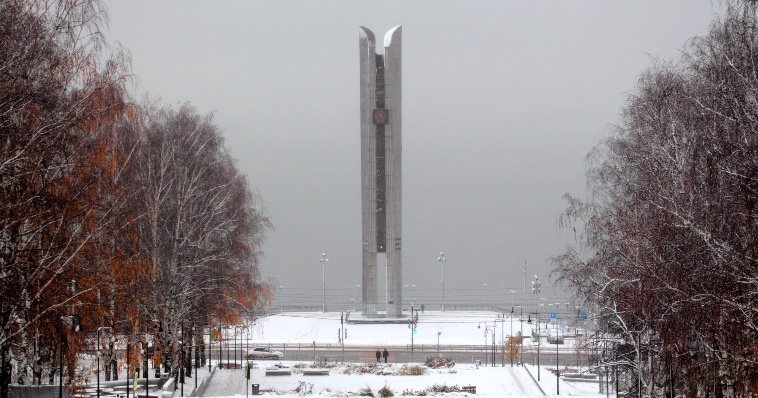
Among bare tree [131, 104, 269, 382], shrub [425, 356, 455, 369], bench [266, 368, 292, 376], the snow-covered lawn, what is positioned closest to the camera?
bare tree [131, 104, 269, 382]

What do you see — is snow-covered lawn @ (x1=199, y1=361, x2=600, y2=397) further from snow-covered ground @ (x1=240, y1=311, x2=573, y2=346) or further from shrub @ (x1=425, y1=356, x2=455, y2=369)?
snow-covered ground @ (x1=240, y1=311, x2=573, y2=346)

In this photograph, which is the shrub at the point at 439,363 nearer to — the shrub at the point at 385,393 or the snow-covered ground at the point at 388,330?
the snow-covered ground at the point at 388,330

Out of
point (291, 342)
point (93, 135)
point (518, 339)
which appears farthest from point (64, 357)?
point (291, 342)

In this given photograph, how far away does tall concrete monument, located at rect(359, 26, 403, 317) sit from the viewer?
218ft

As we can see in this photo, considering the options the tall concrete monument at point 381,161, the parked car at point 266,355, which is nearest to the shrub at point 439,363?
the parked car at point 266,355

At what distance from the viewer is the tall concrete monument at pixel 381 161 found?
218 ft

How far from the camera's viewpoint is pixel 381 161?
2675 inches

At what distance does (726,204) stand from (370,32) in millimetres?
50442

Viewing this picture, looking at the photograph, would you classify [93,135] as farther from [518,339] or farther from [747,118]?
[518,339]

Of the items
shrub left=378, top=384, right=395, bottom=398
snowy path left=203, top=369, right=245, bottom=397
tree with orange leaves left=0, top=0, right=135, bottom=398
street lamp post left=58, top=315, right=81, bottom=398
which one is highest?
tree with orange leaves left=0, top=0, right=135, bottom=398

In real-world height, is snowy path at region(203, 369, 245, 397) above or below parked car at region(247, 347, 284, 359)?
above

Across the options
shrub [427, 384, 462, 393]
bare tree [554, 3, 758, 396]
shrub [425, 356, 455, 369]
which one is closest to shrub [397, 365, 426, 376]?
shrub [425, 356, 455, 369]

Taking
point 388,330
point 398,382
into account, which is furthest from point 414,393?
point 388,330

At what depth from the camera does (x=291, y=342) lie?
64.9 meters
